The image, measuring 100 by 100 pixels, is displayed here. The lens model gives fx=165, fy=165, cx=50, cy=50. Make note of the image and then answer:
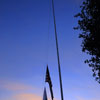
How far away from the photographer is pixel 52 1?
62.3ft

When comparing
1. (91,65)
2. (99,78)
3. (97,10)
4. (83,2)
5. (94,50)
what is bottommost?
(99,78)

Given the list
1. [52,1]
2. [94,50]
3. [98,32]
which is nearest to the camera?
[98,32]

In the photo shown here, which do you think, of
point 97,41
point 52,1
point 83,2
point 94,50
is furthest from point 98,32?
point 52,1

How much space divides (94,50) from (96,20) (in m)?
3.26

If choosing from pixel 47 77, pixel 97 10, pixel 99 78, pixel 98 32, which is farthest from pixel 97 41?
pixel 47 77

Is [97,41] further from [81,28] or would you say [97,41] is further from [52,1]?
[52,1]

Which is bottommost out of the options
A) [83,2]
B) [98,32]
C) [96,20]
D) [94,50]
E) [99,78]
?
[99,78]

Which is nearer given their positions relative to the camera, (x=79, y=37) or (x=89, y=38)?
(x=89, y=38)

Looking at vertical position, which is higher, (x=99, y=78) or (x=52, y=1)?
(x=52, y=1)

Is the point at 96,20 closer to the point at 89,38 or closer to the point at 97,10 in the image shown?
the point at 97,10

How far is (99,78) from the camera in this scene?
18359 millimetres

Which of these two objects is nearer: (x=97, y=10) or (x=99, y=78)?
(x=97, y=10)

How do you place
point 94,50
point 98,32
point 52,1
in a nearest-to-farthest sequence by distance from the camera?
1. point 98,32
2. point 94,50
3. point 52,1

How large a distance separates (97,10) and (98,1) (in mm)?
888
